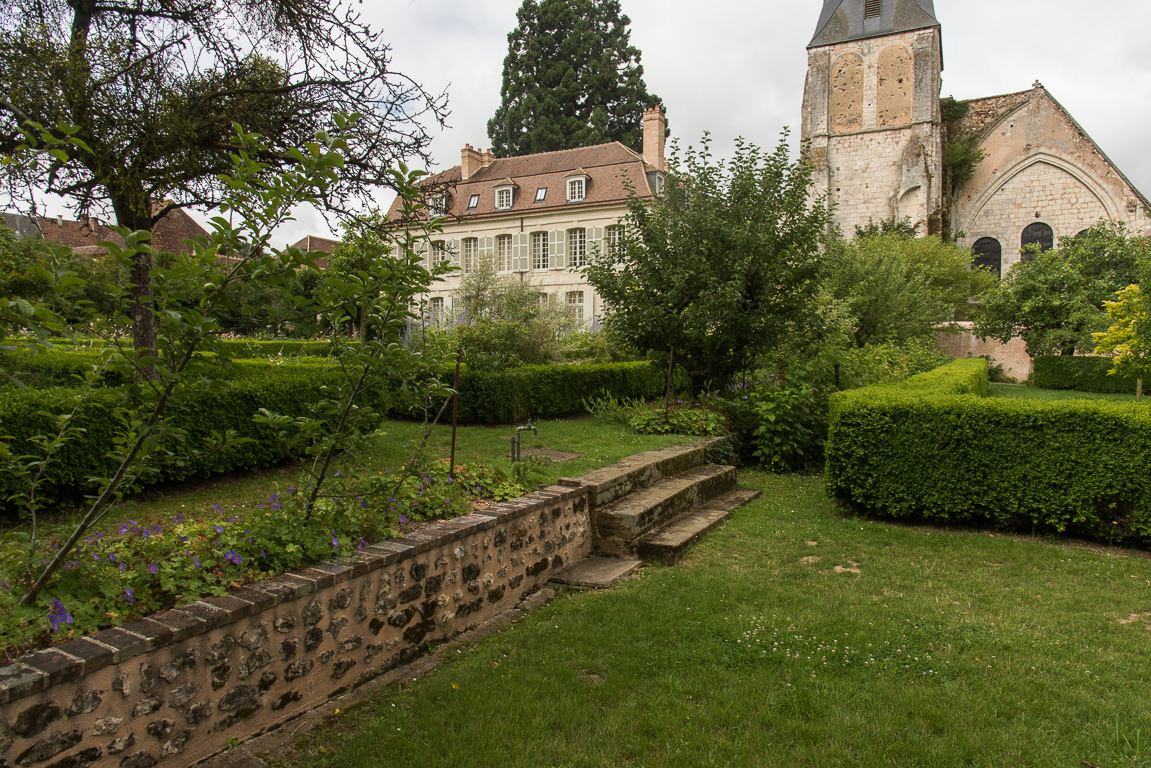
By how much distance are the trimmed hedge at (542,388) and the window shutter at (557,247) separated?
15.5 metres

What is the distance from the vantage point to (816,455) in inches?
343

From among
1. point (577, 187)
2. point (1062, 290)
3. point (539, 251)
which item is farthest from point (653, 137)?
point (1062, 290)

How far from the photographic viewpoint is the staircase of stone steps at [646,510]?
15.9ft

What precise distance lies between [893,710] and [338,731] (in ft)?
7.40

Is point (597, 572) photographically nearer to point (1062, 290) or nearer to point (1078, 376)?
point (1078, 376)

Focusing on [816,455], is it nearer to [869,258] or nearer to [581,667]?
[581,667]

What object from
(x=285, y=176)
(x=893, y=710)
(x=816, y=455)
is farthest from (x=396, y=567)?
(x=816, y=455)

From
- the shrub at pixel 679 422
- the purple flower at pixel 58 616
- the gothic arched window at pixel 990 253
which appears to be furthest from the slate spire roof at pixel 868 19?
the purple flower at pixel 58 616

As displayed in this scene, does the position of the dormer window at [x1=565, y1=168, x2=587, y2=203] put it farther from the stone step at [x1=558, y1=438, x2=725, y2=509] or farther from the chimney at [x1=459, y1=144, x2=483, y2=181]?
the stone step at [x1=558, y1=438, x2=725, y2=509]

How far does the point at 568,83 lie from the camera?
110 feet

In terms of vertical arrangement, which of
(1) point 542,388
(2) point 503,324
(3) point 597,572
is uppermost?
(2) point 503,324

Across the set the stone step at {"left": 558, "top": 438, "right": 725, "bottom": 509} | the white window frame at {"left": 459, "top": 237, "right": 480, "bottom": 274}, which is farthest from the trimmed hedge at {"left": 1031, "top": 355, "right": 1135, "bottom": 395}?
the white window frame at {"left": 459, "top": 237, "right": 480, "bottom": 274}

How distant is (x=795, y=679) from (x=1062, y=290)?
23.4 metres

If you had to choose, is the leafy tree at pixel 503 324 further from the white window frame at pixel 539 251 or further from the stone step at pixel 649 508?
the white window frame at pixel 539 251
